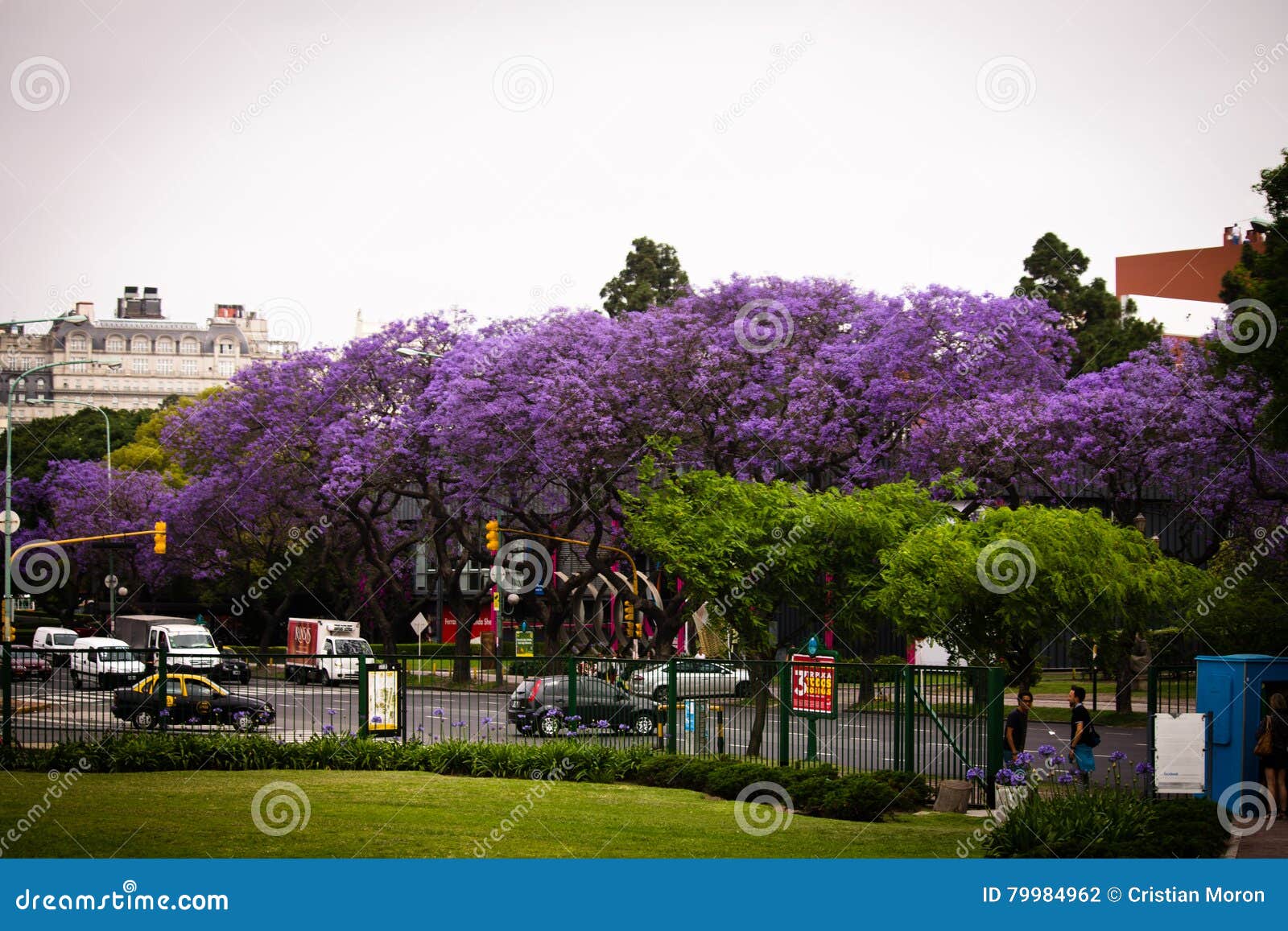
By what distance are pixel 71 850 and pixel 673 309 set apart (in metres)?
35.2

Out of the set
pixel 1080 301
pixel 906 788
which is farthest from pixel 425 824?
pixel 1080 301

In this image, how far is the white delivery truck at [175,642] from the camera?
22766 mm

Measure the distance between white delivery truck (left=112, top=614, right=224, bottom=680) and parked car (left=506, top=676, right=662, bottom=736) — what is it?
5.27m

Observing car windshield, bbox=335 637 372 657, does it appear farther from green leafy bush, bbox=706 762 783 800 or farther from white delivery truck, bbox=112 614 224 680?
green leafy bush, bbox=706 762 783 800

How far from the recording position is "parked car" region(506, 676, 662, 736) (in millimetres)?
21031

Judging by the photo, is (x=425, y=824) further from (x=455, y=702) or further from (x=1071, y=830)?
(x=455, y=702)

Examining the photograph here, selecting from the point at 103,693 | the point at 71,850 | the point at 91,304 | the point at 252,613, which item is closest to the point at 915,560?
the point at 103,693

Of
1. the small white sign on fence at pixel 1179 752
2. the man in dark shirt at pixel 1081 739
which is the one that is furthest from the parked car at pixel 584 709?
the small white sign on fence at pixel 1179 752

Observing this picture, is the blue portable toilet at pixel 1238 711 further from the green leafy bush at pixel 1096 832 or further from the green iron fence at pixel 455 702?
the green iron fence at pixel 455 702

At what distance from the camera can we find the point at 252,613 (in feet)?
253

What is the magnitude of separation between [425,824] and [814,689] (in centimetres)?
657

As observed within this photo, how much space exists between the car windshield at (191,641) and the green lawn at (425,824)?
93.2 feet

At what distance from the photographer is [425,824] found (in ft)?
48.7

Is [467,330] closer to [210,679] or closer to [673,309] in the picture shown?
[673,309]
